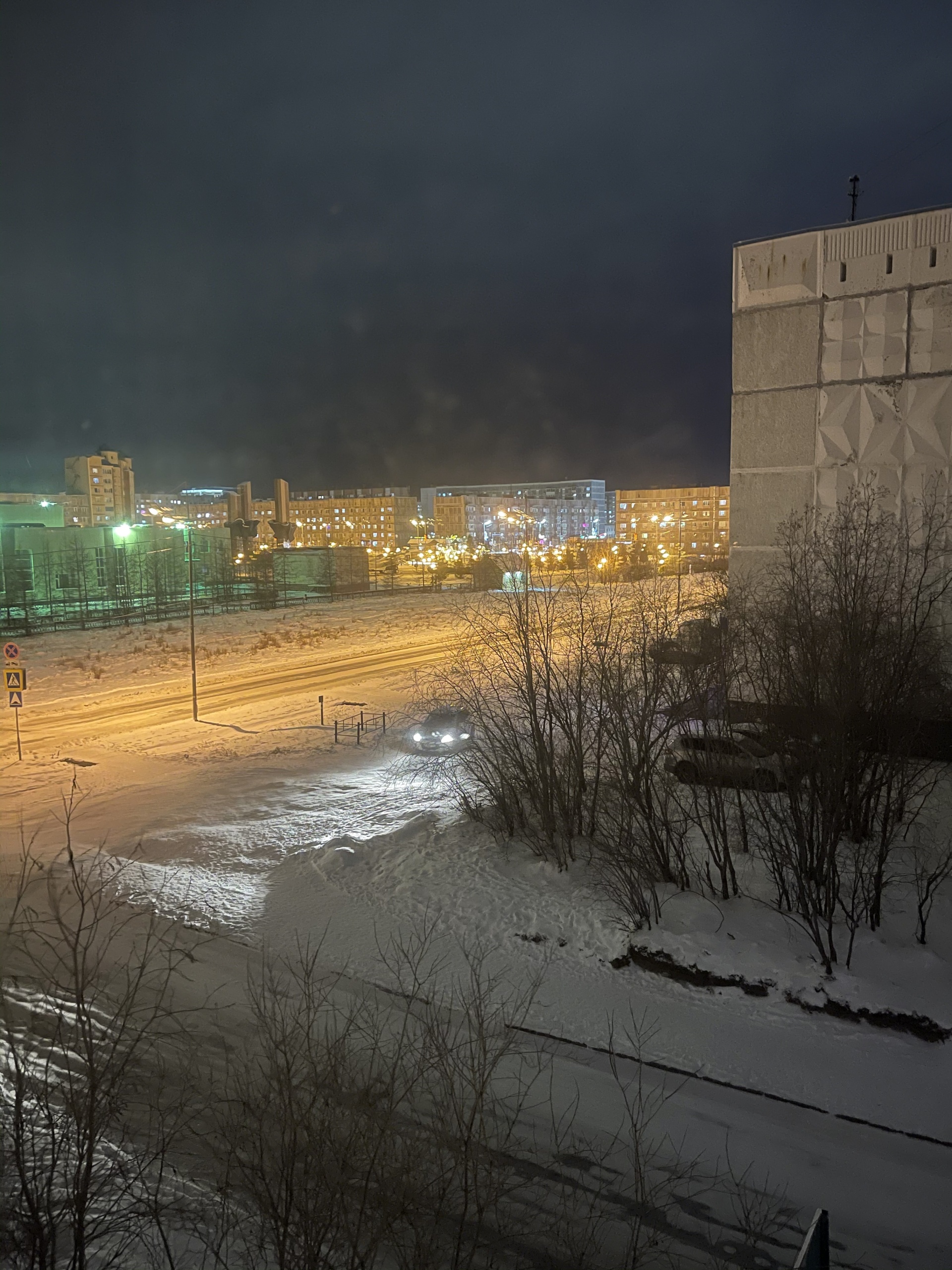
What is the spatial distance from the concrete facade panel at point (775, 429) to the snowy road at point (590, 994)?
13150 mm

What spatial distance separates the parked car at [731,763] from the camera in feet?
44.2

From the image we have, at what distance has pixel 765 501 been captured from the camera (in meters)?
22.5

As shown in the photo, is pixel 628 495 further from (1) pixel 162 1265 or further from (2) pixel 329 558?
(1) pixel 162 1265

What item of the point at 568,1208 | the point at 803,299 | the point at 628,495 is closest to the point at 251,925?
the point at 568,1208

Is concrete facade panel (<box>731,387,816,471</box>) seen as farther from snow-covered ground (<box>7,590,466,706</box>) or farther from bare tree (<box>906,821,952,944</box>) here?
snow-covered ground (<box>7,590,466,706</box>)

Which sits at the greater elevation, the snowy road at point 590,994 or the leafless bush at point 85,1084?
the leafless bush at point 85,1084

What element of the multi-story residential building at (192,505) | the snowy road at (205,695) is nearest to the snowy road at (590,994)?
the snowy road at (205,695)

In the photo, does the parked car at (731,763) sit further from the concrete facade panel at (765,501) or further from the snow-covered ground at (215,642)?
the snow-covered ground at (215,642)

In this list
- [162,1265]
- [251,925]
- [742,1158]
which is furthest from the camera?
[251,925]

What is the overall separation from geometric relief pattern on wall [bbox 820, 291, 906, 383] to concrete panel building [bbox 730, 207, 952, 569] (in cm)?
3

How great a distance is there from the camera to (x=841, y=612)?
14.0 metres

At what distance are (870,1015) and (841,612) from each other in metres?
6.56

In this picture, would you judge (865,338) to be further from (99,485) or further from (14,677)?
(99,485)

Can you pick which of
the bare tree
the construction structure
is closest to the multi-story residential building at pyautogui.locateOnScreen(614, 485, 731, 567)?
the construction structure
